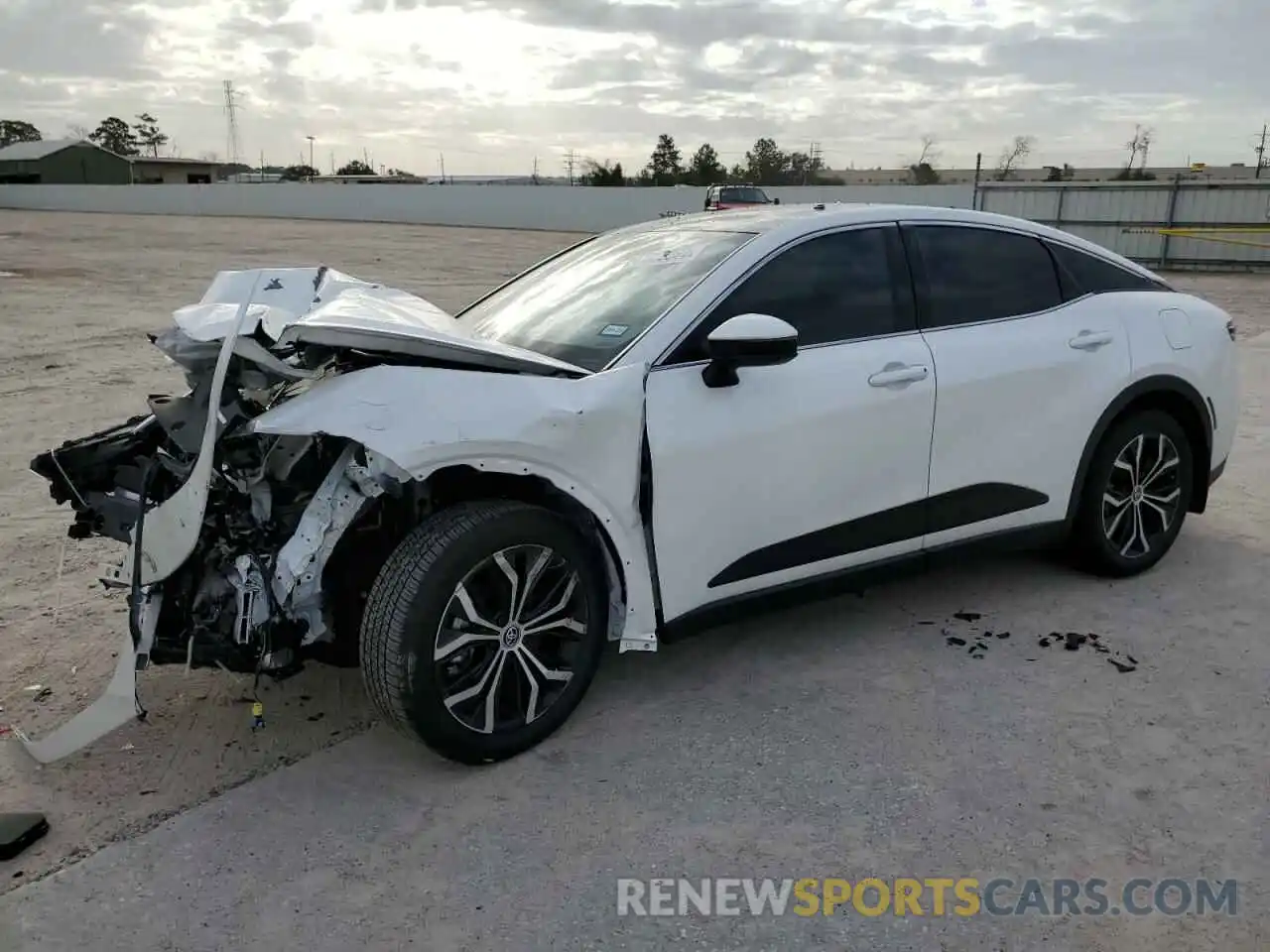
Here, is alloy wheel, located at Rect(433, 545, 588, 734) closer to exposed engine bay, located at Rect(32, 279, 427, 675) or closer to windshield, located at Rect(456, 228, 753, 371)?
exposed engine bay, located at Rect(32, 279, 427, 675)

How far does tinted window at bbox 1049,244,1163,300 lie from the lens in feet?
15.0

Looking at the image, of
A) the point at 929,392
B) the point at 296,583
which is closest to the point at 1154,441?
the point at 929,392

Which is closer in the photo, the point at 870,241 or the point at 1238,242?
the point at 870,241

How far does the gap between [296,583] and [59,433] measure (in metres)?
5.15

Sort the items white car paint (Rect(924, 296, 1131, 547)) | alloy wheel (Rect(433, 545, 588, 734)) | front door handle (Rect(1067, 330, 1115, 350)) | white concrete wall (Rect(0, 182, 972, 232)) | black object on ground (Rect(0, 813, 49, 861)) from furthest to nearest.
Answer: white concrete wall (Rect(0, 182, 972, 232)), front door handle (Rect(1067, 330, 1115, 350)), white car paint (Rect(924, 296, 1131, 547)), alloy wheel (Rect(433, 545, 588, 734)), black object on ground (Rect(0, 813, 49, 861))

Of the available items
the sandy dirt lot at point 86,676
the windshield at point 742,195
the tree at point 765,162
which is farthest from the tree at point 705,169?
the sandy dirt lot at point 86,676

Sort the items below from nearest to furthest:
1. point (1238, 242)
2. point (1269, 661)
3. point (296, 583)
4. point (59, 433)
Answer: point (296, 583), point (1269, 661), point (59, 433), point (1238, 242)

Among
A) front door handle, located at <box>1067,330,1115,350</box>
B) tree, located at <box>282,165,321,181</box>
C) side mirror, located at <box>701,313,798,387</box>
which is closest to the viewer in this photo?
side mirror, located at <box>701,313,798,387</box>

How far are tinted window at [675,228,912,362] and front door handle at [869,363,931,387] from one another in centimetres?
16

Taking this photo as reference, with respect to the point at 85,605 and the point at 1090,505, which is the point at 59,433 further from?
the point at 1090,505

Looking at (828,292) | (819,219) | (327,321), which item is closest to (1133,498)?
(828,292)

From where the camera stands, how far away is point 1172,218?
80.9 ft

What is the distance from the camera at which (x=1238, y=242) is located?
23.6m

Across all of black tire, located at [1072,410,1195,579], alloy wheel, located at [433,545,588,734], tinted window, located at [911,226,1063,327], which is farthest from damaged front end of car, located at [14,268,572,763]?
black tire, located at [1072,410,1195,579]
